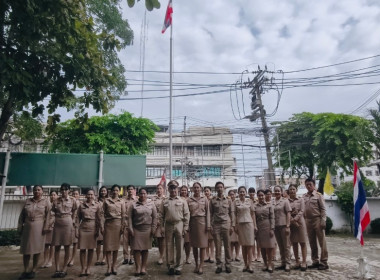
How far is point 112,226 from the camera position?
5.98 metres

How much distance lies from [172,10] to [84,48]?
7.07 metres

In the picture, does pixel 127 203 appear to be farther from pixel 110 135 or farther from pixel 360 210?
pixel 110 135

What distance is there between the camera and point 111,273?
5914 millimetres

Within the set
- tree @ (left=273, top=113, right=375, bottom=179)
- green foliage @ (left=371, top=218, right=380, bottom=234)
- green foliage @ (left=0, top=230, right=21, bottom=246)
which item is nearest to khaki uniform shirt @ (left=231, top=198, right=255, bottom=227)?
green foliage @ (left=0, top=230, right=21, bottom=246)

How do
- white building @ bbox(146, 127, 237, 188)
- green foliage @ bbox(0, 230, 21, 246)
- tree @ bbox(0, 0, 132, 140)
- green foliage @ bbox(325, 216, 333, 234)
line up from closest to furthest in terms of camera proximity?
tree @ bbox(0, 0, 132, 140) → green foliage @ bbox(0, 230, 21, 246) → green foliage @ bbox(325, 216, 333, 234) → white building @ bbox(146, 127, 237, 188)

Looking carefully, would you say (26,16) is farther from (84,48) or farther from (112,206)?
(112,206)

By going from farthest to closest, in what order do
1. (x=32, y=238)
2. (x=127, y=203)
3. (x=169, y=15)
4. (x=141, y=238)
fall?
1. (x=169, y=15)
2. (x=127, y=203)
3. (x=141, y=238)
4. (x=32, y=238)

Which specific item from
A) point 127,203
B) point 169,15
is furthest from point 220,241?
point 169,15

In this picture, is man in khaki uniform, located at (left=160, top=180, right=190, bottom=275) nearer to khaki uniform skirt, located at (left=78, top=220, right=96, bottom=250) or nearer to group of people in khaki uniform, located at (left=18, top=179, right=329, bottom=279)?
group of people in khaki uniform, located at (left=18, top=179, right=329, bottom=279)

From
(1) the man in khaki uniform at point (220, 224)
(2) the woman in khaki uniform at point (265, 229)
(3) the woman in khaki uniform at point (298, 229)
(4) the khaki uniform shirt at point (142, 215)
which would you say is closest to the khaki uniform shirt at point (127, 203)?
(4) the khaki uniform shirt at point (142, 215)

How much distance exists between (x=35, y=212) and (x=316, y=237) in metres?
5.65

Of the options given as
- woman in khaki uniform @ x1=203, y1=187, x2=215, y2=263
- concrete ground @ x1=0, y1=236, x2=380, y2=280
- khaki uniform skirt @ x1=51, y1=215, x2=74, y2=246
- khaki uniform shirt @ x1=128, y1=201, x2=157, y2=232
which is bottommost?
concrete ground @ x1=0, y1=236, x2=380, y2=280

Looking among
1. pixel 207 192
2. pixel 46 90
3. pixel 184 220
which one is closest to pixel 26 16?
pixel 46 90

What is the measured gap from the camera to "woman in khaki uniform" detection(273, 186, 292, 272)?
6199 mm
